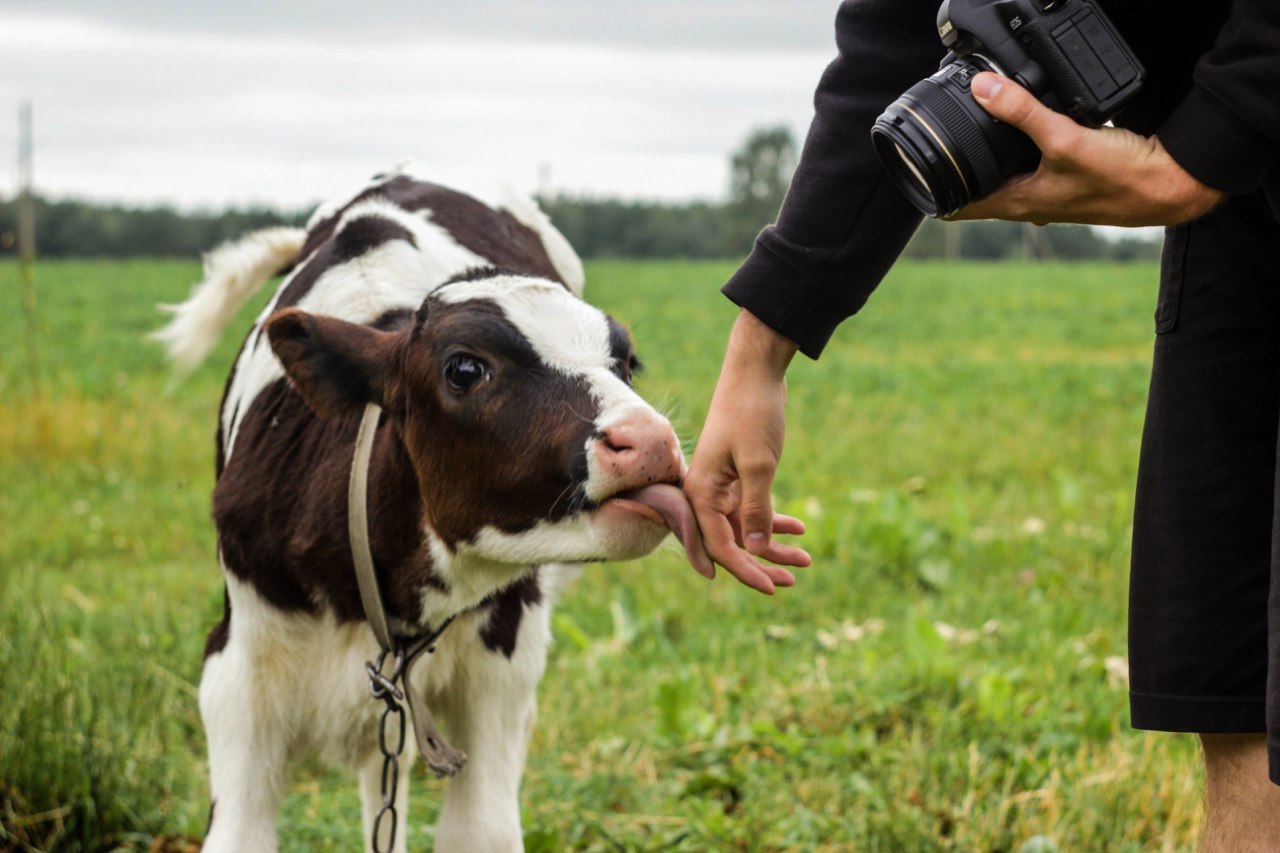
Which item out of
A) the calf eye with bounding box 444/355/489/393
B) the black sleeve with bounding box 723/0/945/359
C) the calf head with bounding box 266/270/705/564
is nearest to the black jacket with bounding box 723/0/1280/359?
the black sleeve with bounding box 723/0/945/359

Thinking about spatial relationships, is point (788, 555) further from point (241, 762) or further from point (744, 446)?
point (241, 762)

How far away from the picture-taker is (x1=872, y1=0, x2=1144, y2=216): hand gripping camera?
1.80 m

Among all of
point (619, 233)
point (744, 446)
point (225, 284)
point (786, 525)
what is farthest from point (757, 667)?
point (619, 233)

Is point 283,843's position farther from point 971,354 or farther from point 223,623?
point 971,354

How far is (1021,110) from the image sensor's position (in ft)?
5.75

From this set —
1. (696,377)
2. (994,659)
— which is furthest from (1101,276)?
(994,659)

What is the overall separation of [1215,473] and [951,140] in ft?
2.39

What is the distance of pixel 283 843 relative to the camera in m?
3.59

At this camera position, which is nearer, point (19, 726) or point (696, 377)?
point (19, 726)

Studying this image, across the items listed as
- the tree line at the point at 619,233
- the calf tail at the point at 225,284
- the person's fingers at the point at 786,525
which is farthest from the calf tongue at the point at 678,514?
the tree line at the point at 619,233

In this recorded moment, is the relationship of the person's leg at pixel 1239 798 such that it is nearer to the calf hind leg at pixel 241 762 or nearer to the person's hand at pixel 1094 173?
the person's hand at pixel 1094 173

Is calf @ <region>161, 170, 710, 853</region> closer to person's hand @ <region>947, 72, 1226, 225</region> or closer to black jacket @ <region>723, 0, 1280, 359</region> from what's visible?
black jacket @ <region>723, 0, 1280, 359</region>

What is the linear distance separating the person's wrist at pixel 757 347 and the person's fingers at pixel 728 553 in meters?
0.24

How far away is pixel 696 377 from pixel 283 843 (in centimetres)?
1086
